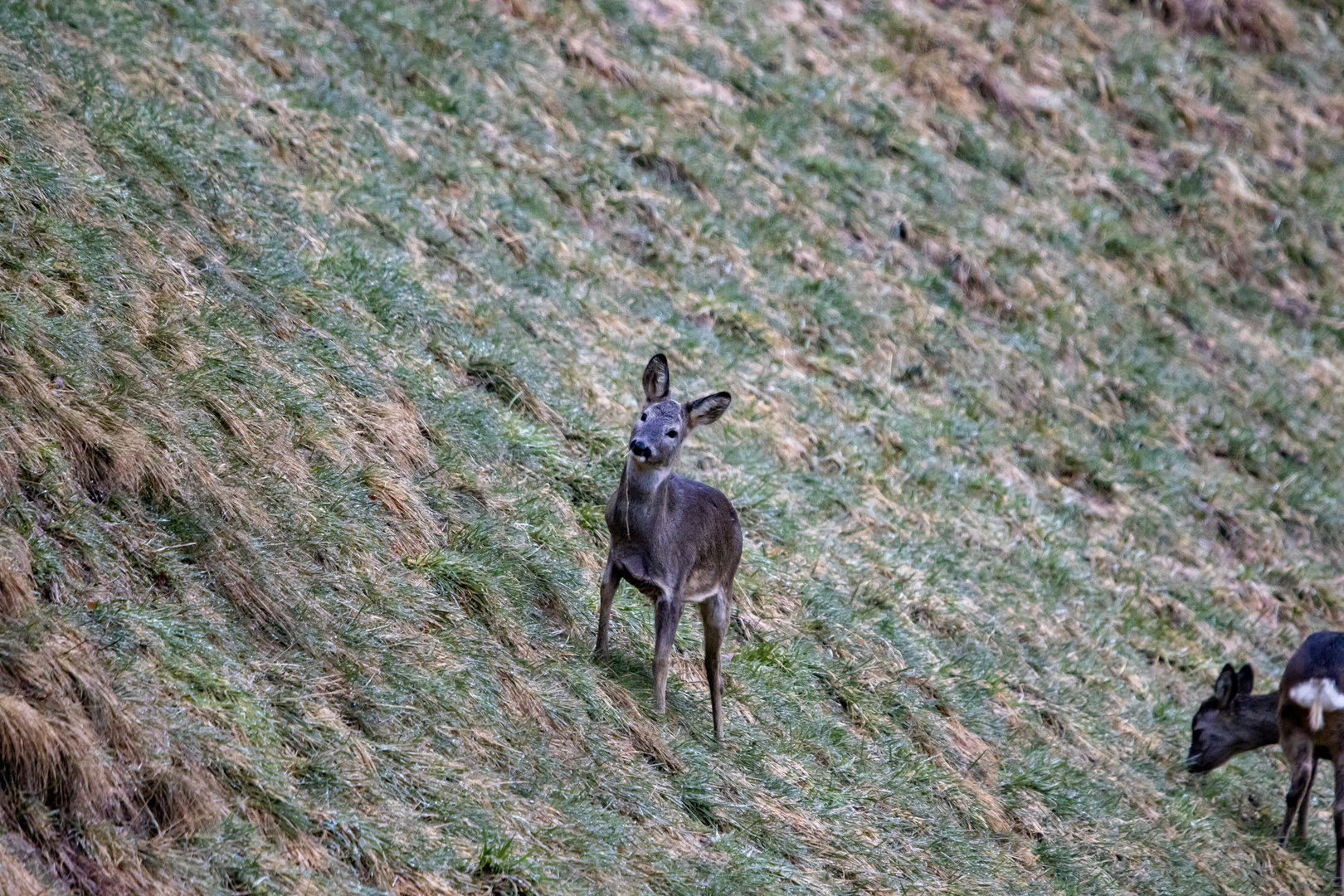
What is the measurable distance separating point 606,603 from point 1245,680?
6.16 m

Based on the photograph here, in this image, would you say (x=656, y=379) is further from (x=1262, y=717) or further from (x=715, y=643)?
(x=1262, y=717)

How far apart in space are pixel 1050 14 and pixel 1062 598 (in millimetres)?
10894

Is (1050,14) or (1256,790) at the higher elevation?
(1050,14)

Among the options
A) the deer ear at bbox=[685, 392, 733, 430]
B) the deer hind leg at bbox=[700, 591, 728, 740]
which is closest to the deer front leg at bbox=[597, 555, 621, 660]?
the deer hind leg at bbox=[700, 591, 728, 740]

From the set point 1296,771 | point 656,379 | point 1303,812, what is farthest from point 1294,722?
point 656,379

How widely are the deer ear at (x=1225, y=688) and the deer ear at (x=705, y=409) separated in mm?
5528

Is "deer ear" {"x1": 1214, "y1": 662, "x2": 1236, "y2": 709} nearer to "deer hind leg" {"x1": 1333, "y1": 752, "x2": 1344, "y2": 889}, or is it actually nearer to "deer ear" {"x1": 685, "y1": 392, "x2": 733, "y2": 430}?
"deer hind leg" {"x1": 1333, "y1": 752, "x2": 1344, "y2": 889}

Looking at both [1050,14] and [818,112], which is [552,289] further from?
[1050,14]

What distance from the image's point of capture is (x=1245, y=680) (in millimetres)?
10930

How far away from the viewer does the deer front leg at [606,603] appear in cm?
680

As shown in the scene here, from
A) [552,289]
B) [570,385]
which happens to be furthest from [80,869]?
[552,289]

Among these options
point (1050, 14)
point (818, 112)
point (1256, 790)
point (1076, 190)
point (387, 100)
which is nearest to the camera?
point (1256, 790)

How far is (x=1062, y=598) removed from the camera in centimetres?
1134

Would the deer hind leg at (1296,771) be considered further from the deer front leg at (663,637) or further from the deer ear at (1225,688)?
the deer front leg at (663,637)
